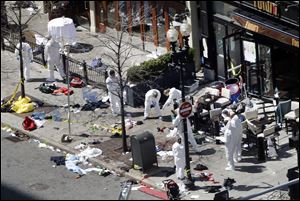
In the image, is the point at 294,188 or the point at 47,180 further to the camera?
the point at 47,180

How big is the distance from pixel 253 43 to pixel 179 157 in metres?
7.47

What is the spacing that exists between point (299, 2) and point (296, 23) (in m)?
0.71

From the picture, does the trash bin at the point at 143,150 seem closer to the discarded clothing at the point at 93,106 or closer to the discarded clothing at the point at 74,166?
the discarded clothing at the point at 74,166

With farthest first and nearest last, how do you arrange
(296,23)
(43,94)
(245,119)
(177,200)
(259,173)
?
1. (43,94)
2. (296,23)
3. (245,119)
4. (259,173)
5. (177,200)

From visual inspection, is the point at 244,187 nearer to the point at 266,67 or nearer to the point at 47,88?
the point at 266,67

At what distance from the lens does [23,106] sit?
1133 inches

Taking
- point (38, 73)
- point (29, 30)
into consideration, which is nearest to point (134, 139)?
point (38, 73)

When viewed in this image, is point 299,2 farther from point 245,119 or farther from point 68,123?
point 68,123

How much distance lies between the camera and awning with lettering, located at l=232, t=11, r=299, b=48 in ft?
87.4

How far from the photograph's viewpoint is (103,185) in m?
22.4

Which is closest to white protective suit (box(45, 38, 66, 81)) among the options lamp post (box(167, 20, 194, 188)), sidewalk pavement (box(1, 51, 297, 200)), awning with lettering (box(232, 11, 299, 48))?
sidewalk pavement (box(1, 51, 297, 200))

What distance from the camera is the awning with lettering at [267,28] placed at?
87.4ft

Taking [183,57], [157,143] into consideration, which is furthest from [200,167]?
[183,57]

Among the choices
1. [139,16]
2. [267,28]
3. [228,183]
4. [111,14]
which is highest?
[267,28]
